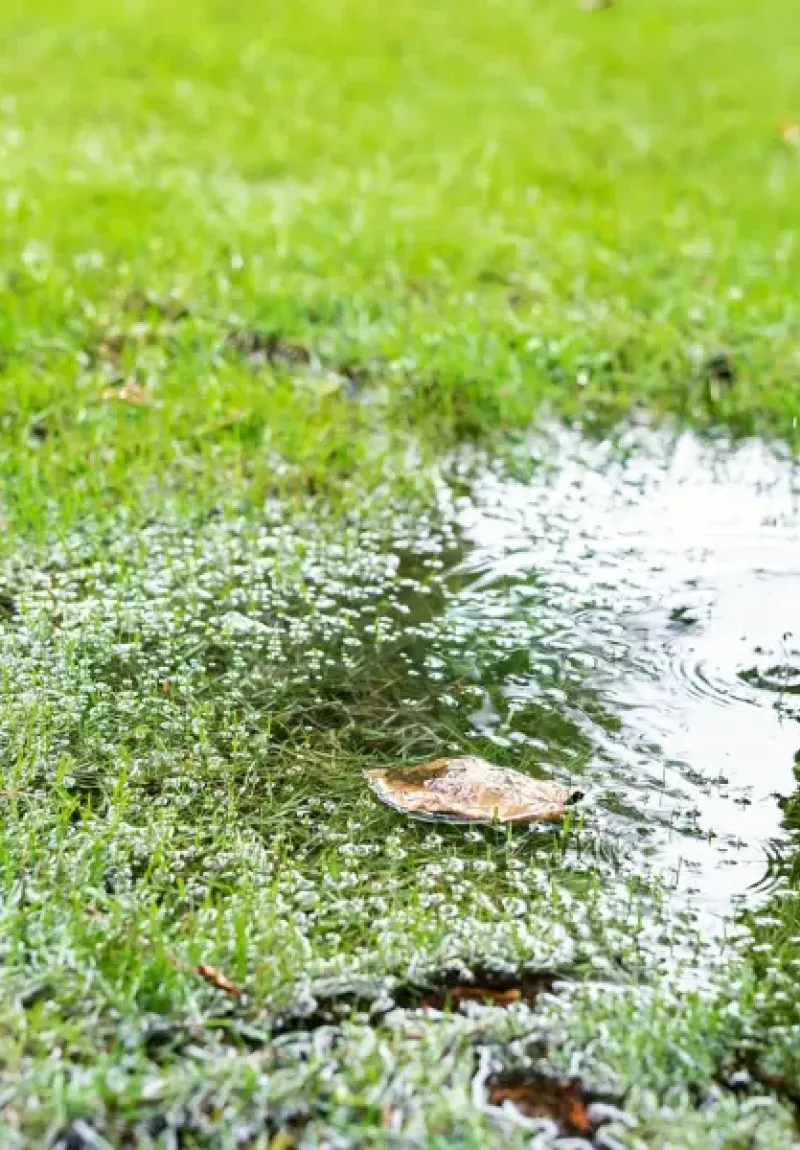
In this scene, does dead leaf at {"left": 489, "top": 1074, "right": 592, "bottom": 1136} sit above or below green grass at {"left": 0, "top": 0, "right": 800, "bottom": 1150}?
below

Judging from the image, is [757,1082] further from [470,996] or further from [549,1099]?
[470,996]

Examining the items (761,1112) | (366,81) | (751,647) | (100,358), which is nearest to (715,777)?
(751,647)

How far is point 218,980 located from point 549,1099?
49 centimetres

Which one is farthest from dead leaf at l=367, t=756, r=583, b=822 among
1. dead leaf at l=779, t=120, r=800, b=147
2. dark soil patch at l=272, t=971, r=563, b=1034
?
dead leaf at l=779, t=120, r=800, b=147

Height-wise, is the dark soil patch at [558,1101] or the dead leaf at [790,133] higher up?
the dead leaf at [790,133]

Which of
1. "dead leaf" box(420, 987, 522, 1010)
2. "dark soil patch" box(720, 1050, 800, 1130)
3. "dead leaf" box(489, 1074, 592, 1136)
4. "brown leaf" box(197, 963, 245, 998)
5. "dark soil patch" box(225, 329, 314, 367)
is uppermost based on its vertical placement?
"dark soil patch" box(225, 329, 314, 367)

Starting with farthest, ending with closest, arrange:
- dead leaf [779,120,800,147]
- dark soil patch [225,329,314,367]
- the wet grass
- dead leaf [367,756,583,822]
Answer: dead leaf [779,120,800,147] < dark soil patch [225,329,314,367] < the wet grass < dead leaf [367,756,583,822]

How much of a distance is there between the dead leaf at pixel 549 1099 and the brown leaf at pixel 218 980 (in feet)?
1.25

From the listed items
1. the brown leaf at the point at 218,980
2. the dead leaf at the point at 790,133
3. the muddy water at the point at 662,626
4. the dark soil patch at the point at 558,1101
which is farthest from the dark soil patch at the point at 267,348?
the dead leaf at the point at 790,133

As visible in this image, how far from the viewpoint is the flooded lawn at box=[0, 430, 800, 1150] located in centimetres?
182

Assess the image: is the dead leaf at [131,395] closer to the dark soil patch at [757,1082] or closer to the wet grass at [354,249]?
the wet grass at [354,249]

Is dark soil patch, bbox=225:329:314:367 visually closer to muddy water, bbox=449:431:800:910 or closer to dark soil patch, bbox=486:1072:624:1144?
muddy water, bbox=449:431:800:910

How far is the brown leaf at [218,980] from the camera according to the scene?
6.41 ft

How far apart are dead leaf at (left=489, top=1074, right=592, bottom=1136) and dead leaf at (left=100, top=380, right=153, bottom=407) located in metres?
2.74
